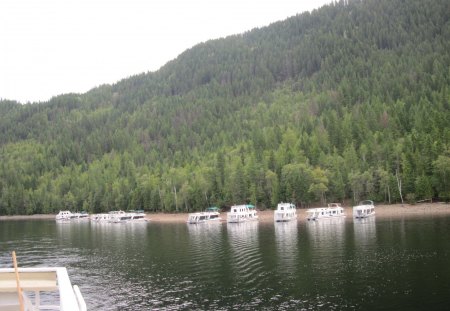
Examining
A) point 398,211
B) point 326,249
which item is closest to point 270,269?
point 326,249

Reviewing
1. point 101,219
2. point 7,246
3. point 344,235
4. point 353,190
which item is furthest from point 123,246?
point 101,219

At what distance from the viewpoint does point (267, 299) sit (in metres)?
44.5

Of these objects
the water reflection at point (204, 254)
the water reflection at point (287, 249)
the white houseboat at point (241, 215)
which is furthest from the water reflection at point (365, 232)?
the white houseboat at point (241, 215)

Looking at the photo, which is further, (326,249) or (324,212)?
(324,212)

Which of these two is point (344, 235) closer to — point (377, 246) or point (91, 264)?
A: point (377, 246)

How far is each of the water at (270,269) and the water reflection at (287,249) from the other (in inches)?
5.7

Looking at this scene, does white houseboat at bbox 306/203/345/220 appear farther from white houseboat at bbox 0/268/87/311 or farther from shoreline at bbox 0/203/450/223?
white houseboat at bbox 0/268/87/311

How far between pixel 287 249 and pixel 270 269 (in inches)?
699

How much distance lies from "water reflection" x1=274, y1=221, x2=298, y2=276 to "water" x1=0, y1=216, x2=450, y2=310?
145mm

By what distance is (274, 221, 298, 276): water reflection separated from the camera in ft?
198

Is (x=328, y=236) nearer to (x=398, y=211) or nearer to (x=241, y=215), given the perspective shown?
(x=398, y=211)

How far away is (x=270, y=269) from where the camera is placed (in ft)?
195

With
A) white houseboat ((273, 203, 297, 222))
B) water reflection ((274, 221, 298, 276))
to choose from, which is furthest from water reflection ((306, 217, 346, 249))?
white houseboat ((273, 203, 297, 222))

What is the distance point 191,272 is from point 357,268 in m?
21.7
